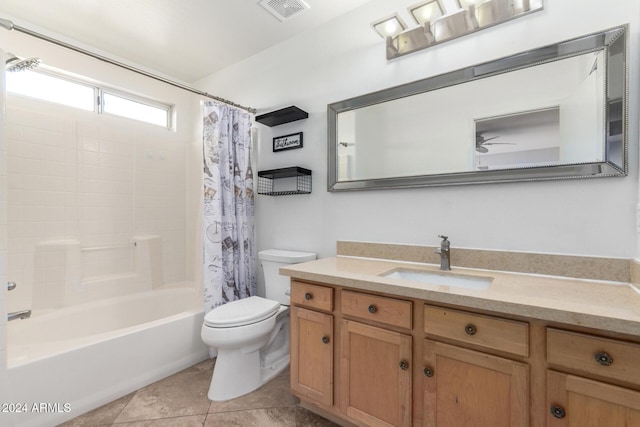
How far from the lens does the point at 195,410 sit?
160 cm

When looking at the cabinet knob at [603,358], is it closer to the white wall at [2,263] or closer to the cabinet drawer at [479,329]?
the cabinet drawer at [479,329]

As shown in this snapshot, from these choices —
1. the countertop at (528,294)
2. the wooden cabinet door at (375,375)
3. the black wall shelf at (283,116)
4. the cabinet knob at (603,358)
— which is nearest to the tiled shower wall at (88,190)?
the black wall shelf at (283,116)

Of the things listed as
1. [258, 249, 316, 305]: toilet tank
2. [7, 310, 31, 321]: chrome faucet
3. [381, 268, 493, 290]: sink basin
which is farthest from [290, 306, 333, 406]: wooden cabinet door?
[7, 310, 31, 321]: chrome faucet

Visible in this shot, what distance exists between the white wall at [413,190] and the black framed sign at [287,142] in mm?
56

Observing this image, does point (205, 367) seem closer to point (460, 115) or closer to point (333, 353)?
point (333, 353)

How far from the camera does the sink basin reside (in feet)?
4.49

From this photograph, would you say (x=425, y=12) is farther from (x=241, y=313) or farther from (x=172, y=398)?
(x=172, y=398)

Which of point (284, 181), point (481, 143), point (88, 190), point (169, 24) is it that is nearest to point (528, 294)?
point (481, 143)

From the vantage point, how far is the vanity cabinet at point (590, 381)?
822mm

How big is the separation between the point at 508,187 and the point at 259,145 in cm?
190

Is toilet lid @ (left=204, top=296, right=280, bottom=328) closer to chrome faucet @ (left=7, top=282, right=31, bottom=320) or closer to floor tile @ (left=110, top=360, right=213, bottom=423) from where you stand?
floor tile @ (left=110, top=360, right=213, bottom=423)

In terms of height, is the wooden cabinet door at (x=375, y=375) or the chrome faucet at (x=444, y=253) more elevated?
the chrome faucet at (x=444, y=253)

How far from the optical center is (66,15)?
6.57 feet

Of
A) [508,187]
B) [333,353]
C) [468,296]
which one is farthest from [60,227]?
[508,187]
